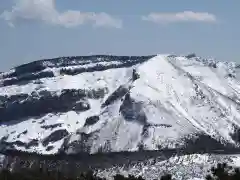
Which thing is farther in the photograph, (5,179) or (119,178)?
(5,179)

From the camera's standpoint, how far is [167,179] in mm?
133375

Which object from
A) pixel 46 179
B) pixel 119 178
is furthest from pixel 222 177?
pixel 46 179

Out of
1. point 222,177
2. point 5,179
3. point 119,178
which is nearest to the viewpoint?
point 222,177

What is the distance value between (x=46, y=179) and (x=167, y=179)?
250ft

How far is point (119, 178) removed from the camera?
165000mm

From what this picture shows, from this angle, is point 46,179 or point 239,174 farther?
point 46,179

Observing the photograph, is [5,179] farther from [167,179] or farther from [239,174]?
[239,174]

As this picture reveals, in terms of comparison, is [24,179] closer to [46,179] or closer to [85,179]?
[46,179]

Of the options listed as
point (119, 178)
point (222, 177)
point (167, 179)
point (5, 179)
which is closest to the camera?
point (222, 177)

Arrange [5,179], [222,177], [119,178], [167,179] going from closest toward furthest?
[222,177] < [167,179] < [119,178] < [5,179]

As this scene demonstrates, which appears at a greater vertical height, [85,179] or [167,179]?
[167,179]

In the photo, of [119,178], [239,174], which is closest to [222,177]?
[239,174]

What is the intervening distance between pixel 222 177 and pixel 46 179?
98.1 meters

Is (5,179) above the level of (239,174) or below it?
below
